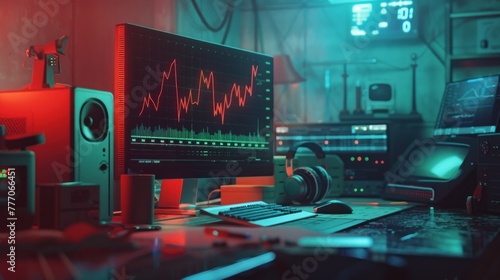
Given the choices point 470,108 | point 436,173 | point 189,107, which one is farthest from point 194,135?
point 470,108

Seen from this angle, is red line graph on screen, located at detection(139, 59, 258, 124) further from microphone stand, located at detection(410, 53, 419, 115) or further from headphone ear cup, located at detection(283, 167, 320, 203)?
microphone stand, located at detection(410, 53, 419, 115)

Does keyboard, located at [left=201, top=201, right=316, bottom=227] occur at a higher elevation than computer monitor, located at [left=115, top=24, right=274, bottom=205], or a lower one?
lower

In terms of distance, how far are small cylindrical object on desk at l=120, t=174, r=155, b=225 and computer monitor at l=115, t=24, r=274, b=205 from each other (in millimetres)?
145

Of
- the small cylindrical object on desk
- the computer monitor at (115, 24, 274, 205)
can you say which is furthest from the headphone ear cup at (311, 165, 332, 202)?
the small cylindrical object on desk

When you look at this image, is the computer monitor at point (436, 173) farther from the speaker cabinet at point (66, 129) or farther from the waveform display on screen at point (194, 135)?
the speaker cabinet at point (66, 129)

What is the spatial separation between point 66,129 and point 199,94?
0.54 m

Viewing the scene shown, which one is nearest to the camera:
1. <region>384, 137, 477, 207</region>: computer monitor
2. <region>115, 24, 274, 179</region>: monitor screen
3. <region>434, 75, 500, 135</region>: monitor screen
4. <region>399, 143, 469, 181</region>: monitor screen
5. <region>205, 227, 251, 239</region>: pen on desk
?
<region>205, 227, 251, 239</region>: pen on desk

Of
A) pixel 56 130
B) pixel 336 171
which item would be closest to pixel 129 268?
pixel 56 130

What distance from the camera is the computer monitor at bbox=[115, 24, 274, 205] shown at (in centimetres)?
157

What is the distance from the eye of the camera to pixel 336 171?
2648 mm

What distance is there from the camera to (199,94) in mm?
1820

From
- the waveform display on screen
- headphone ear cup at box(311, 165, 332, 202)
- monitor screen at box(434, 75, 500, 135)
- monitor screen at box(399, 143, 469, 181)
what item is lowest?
headphone ear cup at box(311, 165, 332, 202)

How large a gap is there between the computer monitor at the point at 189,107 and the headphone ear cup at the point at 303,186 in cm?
8

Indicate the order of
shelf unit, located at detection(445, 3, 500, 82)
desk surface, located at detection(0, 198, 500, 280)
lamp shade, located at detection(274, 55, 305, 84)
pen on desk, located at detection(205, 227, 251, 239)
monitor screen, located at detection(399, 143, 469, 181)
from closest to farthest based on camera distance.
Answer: desk surface, located at detection(0, 198, 500, 280), pen on desk, located at detection(205, 227, 251, 239), monitor screen, located at detection(399, 143, 469, 181), shelf unit, located at detection(445, 3, 500, 82), lamp shade, located at detection(274, 55, 305, 84)
